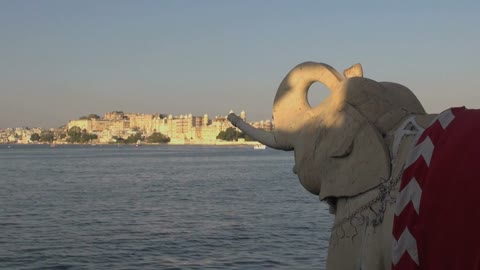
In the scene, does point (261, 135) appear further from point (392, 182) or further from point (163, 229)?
point (163, 229)

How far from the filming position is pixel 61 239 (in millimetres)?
22547

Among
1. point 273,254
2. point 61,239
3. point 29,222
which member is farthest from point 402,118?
point 29,222

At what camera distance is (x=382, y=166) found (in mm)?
2889

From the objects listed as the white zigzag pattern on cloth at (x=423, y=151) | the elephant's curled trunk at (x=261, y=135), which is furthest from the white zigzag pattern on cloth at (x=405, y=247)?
the elephant's curled trunk at (x=261, y=135)

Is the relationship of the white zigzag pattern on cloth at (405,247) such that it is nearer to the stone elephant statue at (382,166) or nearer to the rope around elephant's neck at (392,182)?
the stone elephant statue at (382,166)

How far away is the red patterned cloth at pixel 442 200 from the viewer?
2.04 meters

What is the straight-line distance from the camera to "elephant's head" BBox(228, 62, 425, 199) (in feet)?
9.88

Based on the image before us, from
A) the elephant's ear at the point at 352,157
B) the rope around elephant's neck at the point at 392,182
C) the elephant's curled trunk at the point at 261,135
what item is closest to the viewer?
the rope around elephant's neck at the point at 392,182

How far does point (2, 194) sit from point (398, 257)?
43019 millimetres

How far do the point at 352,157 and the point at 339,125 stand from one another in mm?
173

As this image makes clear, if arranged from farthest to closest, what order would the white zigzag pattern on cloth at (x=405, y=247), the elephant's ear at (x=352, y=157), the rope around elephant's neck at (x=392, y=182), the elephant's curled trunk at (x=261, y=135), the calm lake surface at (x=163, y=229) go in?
1. the calm lake surface at (x=163, y=229)
2. the elephant's curled trunk at (x=261, y=135)
3. the elephant's ear at (x=352, y=157)
4. the rope around elephant's neck at (x=392, y=182)
5. the white zigzag pattern on cloth at (x=405, y=247)

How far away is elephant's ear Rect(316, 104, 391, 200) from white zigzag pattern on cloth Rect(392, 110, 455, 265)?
20.3 inches

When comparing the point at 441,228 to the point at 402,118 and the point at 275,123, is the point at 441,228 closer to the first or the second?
the point at 402,118

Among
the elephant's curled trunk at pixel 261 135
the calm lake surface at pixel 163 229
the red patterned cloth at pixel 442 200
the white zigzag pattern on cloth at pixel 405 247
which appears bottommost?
the calm lake surface at pixel 163 229
